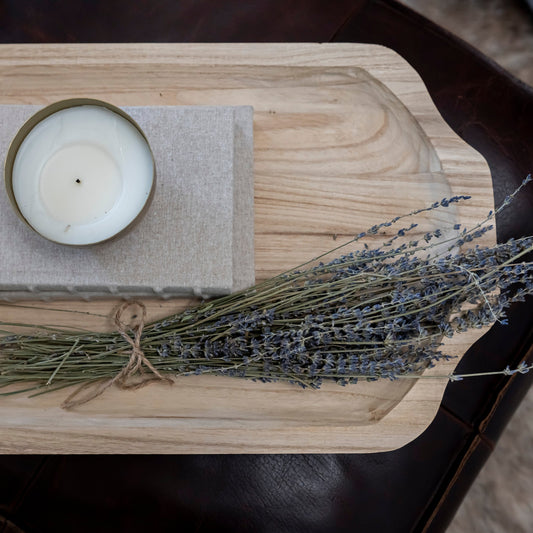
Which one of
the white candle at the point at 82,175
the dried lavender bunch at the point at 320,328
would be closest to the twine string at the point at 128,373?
the dried lavender bunch at the point at 320,328

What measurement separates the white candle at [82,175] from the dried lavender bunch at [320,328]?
17cm

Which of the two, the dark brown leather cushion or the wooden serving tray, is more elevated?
the wooden serving tray

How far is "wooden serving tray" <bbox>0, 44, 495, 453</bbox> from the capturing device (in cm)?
72

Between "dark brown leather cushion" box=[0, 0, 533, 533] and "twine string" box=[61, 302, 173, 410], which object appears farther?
"dark brown leather cushion" box=[0, 0, 533, 533]

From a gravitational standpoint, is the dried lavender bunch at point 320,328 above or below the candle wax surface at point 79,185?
below

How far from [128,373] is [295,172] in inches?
15.8

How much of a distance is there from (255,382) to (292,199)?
0.95ft

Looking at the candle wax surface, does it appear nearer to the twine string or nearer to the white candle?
the white candle

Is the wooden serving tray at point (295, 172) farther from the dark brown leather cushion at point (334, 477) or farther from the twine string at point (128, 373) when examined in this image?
the dark brown leather cushion at point (334, 477)

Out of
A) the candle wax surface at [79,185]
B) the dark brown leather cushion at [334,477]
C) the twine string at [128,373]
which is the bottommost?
the dark brown leather cushion at [334,477]

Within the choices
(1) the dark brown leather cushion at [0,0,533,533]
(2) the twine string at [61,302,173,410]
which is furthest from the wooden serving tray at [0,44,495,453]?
(1) the dark brown leather cushion at [0,0,533,533]

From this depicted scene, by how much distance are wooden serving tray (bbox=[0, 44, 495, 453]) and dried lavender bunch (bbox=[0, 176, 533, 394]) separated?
0.14 ft

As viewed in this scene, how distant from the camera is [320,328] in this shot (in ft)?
2.16

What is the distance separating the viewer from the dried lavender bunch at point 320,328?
0.65 meters
